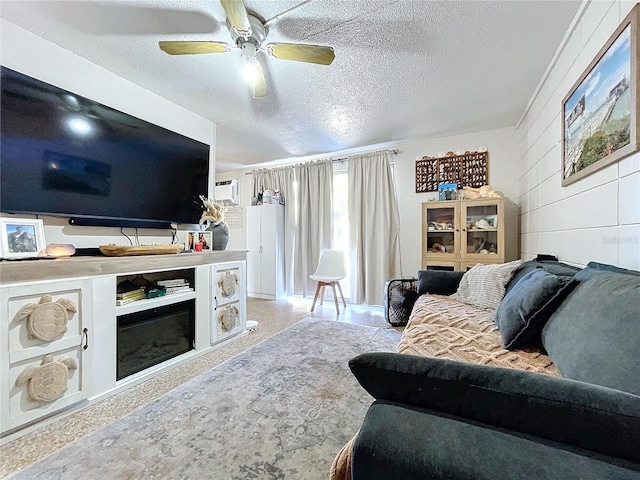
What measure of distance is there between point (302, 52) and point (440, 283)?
2.03m

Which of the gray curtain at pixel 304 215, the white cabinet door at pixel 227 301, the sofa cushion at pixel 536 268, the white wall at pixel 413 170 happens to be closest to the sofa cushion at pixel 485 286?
the sofa cushion at pixel 536 268

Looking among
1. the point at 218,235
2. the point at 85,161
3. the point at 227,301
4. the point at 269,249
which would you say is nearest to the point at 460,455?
the point at 227,301

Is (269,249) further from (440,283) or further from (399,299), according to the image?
(440,283)

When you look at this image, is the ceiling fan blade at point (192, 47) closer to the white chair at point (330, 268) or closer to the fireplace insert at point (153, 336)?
the fireplace insert at point (153, 336)

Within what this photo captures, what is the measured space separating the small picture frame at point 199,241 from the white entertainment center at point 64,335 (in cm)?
Answer: 52

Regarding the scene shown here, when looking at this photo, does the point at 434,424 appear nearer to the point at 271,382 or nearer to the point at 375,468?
the point at 375,468

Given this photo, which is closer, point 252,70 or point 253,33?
point 253,33

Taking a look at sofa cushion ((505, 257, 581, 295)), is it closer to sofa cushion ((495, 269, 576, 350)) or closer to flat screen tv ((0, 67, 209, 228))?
sofa cushion ((495, 269, 576, 350))

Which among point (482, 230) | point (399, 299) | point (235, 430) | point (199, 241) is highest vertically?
point (482, 230)

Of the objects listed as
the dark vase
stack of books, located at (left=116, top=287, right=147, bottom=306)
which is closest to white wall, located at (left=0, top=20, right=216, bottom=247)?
the dark vase

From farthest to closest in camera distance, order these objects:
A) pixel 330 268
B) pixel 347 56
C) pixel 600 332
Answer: pixel 330 268 < pixel 347 56 < pixel 600 332

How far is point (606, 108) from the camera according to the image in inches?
49.6

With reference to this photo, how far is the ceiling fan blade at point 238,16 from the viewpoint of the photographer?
129 centimetres

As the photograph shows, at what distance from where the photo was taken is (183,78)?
7.16 feet
